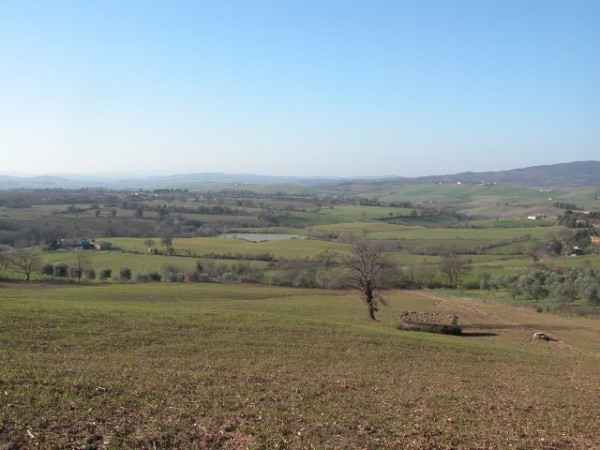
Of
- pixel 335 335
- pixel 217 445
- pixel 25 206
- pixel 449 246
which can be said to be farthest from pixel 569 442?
pixel 25 206

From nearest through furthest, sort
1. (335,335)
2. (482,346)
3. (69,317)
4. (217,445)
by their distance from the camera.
Result: (217,445)
(69,317)
(335,335)
(482,346)

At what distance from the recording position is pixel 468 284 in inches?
3410

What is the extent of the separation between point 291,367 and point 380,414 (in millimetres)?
7083

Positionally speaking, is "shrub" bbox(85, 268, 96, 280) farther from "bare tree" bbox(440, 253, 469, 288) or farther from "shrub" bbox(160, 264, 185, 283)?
"bare tree" bbox(440, 253, 469, 288)

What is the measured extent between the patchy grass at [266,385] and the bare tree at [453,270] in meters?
50.6

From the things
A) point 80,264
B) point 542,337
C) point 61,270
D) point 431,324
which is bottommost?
point 61,270

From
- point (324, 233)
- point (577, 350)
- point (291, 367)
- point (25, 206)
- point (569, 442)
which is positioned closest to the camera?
point (569, 442)

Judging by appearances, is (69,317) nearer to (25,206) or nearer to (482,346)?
(482,346)

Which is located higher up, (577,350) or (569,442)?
(569,442)

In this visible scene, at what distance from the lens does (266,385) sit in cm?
1898

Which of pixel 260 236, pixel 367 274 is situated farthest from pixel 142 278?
pixel 260 236

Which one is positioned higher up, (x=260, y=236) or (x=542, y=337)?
(x=542, y=337)

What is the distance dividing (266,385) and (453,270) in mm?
75121

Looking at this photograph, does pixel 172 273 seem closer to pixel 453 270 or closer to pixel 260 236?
pixel 453 270
